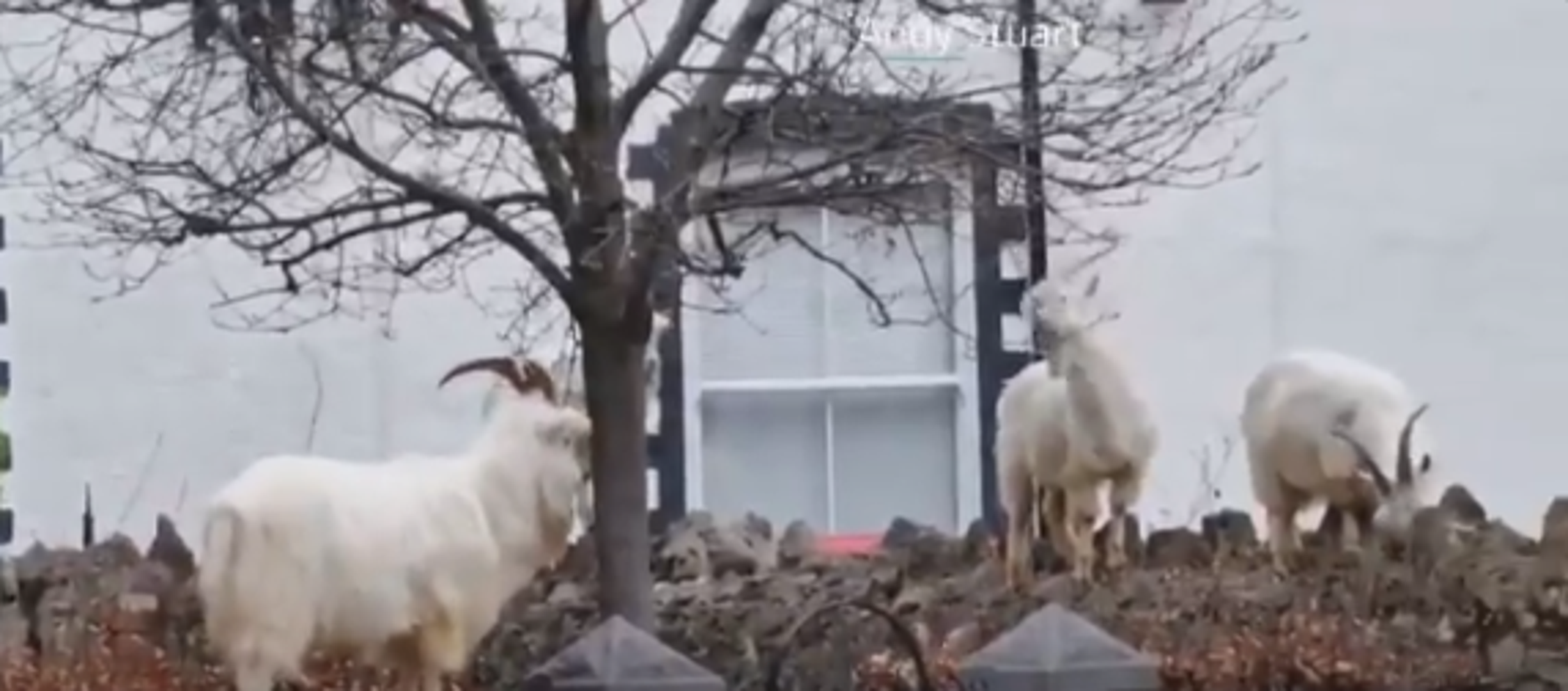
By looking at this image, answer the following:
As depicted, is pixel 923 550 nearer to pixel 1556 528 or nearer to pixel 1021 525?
pixel 1021 525

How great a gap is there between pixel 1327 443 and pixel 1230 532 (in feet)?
3.52

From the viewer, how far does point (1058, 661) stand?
5.57 m

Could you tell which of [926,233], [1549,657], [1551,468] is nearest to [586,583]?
[926,233]

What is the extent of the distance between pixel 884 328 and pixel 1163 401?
3.33 feet

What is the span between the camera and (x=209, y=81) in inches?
287

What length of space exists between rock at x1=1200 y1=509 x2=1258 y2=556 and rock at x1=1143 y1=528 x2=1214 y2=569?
0.06 meters

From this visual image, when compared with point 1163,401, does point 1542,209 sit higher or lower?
higher

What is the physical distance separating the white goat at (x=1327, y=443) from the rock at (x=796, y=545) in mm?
1388

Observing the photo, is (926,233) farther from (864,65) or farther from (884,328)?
(864,65)

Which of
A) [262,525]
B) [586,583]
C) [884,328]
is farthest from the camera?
[884,328]

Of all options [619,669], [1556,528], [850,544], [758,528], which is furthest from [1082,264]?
[619,669]

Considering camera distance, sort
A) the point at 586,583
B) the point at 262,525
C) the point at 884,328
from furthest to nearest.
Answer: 1. the point at 884,328
2. the point at 586,583
3. the point at 262,525

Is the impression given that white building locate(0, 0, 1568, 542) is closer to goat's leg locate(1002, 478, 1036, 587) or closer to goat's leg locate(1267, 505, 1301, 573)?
goat's leg locate(1267, 505, 1301, 573)

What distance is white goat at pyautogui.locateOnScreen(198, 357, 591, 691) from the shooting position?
23.1 feet
